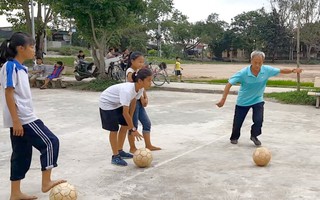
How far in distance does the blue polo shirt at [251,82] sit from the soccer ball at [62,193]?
3.50 m

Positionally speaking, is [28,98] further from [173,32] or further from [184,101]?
[173,32]

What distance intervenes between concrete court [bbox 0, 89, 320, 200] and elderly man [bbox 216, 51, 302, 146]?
31 centimetres

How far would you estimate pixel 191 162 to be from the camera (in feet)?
18.6

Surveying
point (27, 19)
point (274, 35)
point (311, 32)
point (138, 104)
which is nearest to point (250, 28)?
point (274, 35)

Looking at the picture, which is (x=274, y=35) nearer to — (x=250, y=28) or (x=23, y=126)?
(x=250, y=28)

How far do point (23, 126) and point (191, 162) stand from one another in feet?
8.11

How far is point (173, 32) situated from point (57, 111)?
56.8 metres

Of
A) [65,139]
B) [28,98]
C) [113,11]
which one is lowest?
[65,139]

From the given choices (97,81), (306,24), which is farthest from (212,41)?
(97,81)

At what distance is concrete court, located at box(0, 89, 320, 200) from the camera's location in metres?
4.51

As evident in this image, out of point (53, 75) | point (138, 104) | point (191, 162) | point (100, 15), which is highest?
point (100, 15)

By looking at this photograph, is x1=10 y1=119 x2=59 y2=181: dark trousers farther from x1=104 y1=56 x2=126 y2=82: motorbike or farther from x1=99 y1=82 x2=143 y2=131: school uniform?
x1=104 y1=56 x2=126 y2=82: motorbike

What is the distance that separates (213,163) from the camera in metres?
5.64

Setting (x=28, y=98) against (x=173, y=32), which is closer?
(x=28, y=98)
